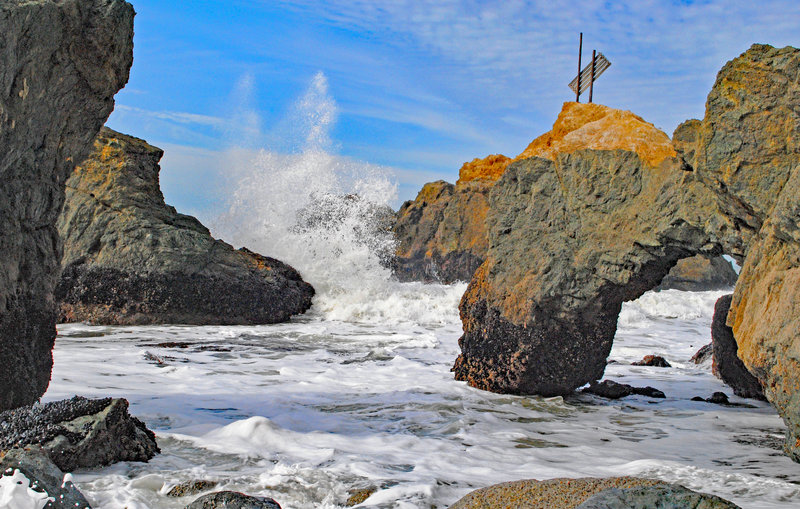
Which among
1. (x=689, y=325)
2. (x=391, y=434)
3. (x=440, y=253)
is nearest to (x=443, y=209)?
(x=440, y=253)

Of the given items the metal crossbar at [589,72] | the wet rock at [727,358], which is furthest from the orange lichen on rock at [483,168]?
the wet rock at [727,358]

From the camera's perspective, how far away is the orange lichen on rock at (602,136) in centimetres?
456

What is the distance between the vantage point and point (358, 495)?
9.89ft

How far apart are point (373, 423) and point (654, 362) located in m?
4.25

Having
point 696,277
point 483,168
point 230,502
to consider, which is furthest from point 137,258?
point 696,277

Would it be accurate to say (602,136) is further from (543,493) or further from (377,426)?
(543,493)

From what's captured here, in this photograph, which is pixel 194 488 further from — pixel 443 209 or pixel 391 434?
pixel 443 209

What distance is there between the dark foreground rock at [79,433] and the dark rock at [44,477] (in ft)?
1.22

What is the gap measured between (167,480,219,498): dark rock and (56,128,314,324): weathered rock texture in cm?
673

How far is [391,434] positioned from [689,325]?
8.95 metres

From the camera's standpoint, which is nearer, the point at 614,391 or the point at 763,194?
the point at 763,194

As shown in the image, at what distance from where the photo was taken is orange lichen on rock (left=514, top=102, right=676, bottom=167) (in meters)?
4.56

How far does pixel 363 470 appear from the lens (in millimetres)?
3383

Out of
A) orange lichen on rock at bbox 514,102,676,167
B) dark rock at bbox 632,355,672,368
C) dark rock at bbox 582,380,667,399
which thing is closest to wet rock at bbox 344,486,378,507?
orange lichen on rock at bbox 514,102,676,167
